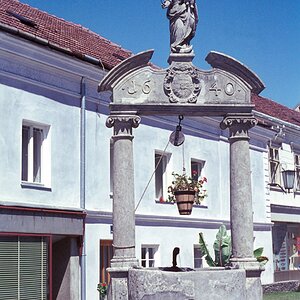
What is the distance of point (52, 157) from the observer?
14664 millimetres

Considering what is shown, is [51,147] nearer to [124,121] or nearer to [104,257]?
[104,257]

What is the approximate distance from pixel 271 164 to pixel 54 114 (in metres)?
11.9

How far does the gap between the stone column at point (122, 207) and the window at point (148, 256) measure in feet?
22.6

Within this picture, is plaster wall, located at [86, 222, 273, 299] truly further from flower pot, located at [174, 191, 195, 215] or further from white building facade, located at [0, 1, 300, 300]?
Answer: flower pot, located at [174, 191, 195, 215]

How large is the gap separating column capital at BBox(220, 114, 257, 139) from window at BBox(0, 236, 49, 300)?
16.3ft

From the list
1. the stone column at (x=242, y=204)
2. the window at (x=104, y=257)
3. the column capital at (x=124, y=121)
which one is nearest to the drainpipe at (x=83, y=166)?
the window at (x=104, y=257)

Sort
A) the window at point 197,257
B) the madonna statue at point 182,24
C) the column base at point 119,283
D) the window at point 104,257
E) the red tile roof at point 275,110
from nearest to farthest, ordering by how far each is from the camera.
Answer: the column base at point 119,283, the madonna statue at point 182,24, the window at point 104,257, the window at point 197,257, the red tile roof at point 275,110

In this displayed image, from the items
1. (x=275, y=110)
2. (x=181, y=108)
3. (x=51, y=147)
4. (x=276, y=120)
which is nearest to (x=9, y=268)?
(x=51, y=147)

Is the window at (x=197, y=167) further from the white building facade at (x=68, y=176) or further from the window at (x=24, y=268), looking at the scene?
the window at (x=24, y=268)

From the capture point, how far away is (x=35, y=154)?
Answer: 14.6 meters

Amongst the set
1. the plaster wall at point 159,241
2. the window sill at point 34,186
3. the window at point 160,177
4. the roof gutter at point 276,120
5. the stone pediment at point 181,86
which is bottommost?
the plaster wall at point 159,241

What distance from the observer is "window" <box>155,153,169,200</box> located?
18.4m

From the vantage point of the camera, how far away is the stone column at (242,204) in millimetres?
10656

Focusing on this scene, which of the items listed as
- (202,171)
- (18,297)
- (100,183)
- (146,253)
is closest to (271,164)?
(202,171)
